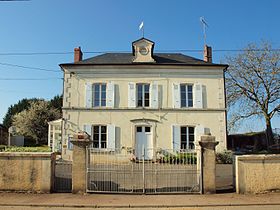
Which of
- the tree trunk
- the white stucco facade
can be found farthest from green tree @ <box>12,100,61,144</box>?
the tree trunk

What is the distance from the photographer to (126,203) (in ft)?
25.7

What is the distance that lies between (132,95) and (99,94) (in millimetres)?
2271

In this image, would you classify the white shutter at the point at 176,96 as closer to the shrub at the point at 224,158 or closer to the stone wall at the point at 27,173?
the shrub at the point at 224,158

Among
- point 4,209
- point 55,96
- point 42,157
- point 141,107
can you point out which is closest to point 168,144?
point 141,107

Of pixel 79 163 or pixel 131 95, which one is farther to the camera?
pixel 131 95

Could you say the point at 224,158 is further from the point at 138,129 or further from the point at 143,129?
the point at 138,129

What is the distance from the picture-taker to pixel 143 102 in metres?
18.8

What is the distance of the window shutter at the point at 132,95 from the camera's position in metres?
18.6

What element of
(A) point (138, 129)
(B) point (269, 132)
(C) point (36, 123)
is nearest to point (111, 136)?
(A) point (138, 129)

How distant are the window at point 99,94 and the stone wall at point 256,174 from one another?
11.4 meters

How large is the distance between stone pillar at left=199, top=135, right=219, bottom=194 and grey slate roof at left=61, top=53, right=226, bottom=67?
419 inches

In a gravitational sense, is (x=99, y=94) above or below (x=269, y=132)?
above

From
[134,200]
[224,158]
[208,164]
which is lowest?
[134,200]

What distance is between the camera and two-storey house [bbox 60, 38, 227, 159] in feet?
60.2
